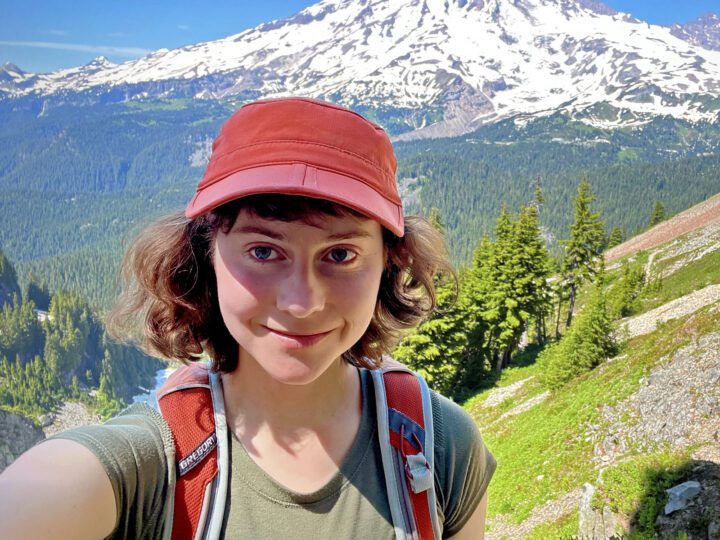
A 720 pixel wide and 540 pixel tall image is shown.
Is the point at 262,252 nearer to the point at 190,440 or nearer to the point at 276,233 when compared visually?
the point at 276,233

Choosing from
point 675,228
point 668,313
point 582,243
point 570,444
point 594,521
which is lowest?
point 570,444

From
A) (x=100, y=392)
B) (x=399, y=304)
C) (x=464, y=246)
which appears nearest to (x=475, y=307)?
(x=399, y=304)

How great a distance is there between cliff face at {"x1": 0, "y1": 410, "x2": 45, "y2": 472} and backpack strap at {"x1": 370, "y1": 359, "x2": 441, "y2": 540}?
10006 centimetres

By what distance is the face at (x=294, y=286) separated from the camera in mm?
1945

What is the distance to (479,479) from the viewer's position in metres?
2.35

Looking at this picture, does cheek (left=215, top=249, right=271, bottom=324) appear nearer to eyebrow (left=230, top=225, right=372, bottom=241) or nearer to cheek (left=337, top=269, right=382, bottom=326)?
eyebrow (left=230, top=225, right=372, bottom=241)

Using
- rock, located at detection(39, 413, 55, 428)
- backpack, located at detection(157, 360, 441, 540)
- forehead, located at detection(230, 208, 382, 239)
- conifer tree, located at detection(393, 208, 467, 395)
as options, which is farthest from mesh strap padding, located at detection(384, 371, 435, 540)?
rock, located at detection(39, 413, 55, 428)

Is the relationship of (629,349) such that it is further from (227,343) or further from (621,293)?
(227,343)

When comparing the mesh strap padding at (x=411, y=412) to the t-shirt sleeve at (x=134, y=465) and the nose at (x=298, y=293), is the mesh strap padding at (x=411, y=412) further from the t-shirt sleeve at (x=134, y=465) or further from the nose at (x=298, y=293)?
the t-shirt sleeve at (x=134, y=465)

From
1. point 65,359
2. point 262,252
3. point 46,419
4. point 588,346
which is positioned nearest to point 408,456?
point 262,252

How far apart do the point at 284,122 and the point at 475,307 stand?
1196 inches

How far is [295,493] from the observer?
2027 millimetres

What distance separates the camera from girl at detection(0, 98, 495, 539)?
5.55 feet

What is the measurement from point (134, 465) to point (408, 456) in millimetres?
952
